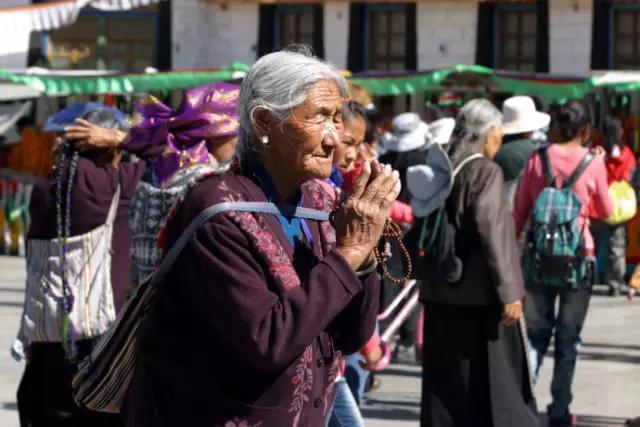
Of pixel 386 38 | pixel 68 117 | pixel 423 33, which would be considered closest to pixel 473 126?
pixel 68 117

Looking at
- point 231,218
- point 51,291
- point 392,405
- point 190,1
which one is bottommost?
point 392,405

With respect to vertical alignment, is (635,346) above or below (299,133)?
below

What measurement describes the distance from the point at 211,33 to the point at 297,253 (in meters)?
25.3

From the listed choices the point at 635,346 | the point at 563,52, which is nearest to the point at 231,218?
the point at 635,346

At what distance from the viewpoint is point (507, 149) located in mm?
9984

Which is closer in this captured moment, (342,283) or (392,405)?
(342,283)

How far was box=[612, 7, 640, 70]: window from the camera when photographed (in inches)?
1017

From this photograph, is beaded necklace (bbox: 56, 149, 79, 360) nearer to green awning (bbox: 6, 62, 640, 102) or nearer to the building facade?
green awning (bbox: 6, 62, 640, 102)

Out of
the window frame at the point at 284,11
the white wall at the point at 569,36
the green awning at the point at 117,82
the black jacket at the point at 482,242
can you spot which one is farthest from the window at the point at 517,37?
the black jacket at the point at 482,242

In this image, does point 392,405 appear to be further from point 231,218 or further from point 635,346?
point 231,218

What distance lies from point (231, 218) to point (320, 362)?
0.45m

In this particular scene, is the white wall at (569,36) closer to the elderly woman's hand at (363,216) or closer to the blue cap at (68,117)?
the blue cap at (68,117)

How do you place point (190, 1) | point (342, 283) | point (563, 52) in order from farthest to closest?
point (190, 1), point (563, 52), point (342, 283)

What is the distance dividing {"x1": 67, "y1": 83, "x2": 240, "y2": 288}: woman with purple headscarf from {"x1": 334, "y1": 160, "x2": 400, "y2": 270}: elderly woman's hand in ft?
6.27
